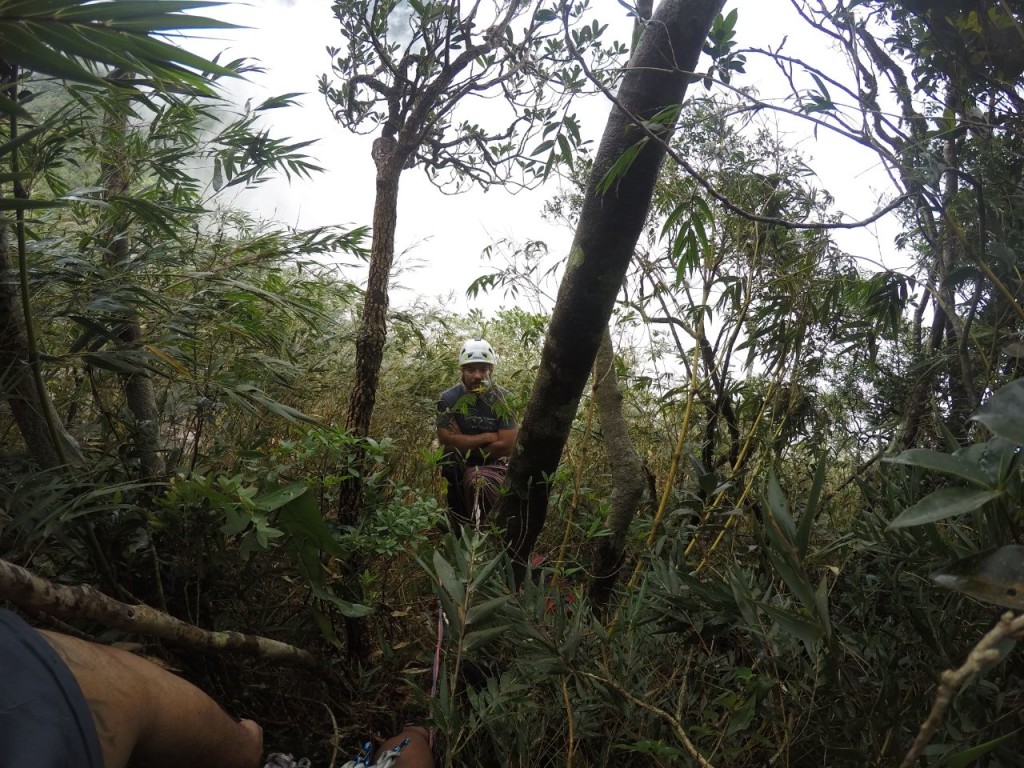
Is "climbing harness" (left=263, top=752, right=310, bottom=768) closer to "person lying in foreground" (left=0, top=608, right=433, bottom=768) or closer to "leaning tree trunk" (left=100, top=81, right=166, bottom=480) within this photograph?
"person lying in foreground" (left=0, top=608, right=433, bottom=768)

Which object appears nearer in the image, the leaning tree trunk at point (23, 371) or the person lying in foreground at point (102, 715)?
the person lying in foreground at point (102, 715)

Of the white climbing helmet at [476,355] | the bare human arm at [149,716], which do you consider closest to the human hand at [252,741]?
the bare human arm at [149,716]

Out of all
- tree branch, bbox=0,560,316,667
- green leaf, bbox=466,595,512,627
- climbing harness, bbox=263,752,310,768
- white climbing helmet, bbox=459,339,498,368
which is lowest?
climbing harness, bbox=263,752,310,768

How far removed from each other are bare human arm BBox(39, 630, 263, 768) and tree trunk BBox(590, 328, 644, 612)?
40.1 inches

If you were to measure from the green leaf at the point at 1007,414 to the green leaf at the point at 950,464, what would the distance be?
2.7 inches

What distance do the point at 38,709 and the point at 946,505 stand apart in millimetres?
1213

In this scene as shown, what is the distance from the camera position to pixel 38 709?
97 centimetres

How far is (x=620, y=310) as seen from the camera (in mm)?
2512

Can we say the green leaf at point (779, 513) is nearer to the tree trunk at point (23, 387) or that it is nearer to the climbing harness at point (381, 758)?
the climbing harness at point (381, 758)

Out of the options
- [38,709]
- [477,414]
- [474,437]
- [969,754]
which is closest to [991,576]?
[969,754]

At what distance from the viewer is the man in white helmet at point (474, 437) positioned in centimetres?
265

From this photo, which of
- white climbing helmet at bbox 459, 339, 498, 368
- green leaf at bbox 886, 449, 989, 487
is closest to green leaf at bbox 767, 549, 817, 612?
green leaf at bbox 886, 449, 989, 487

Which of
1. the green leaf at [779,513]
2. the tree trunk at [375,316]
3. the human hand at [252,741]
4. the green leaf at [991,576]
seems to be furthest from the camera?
the tree trunk at [375,316]

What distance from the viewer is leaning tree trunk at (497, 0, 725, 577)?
4.95ft
